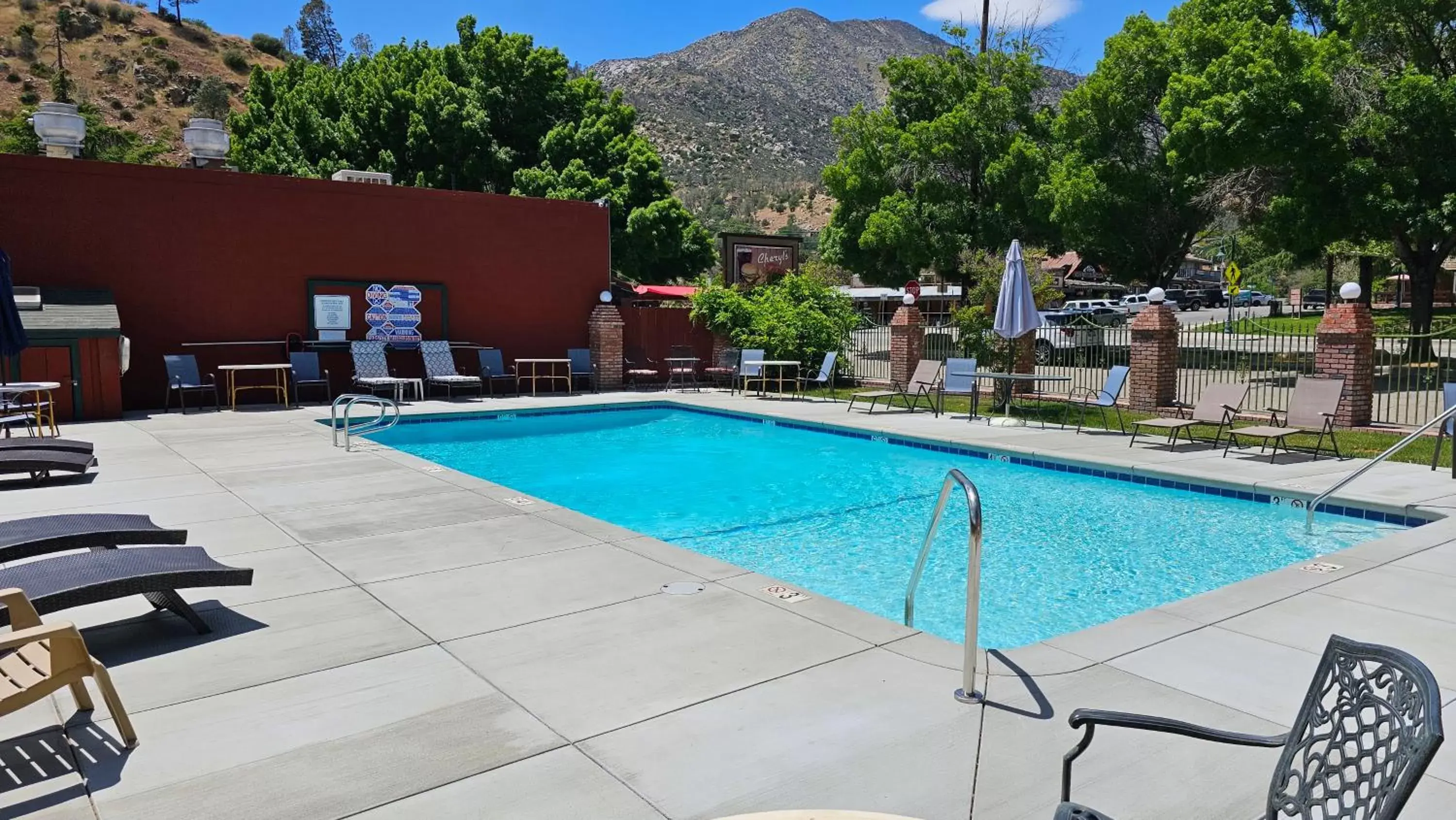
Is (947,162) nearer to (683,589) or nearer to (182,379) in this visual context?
(182,379)

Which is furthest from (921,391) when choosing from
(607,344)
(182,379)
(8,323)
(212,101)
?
(212,101)

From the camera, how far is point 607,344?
1753 centimetres

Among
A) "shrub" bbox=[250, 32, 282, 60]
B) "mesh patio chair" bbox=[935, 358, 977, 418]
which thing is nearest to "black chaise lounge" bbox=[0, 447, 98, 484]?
"mesh patio chair" bbox=[935, 358, 977, 418]

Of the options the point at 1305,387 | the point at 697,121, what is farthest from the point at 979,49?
the point at 697,121

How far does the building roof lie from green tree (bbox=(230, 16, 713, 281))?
14.9m

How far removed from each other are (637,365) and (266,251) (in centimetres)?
696

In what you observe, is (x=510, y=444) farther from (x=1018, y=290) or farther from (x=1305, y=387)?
(x=1305, y=387)

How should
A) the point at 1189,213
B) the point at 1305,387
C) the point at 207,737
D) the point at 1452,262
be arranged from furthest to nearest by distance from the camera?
the point at 1452,262
the point at 1189,213
the point at 1305,387
the point at 207,737

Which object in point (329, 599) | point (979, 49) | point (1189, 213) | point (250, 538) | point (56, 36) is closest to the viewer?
point (329, 599)

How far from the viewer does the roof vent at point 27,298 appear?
1166 cm

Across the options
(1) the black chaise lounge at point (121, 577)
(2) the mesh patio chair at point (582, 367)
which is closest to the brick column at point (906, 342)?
(2) the mesh patio chair at point (582, 367)

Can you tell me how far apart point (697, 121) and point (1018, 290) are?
68206mm

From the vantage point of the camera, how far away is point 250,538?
5828 mm

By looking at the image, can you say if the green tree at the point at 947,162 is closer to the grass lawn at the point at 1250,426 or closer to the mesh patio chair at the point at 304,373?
the grass lawn at the point at 1250,426
